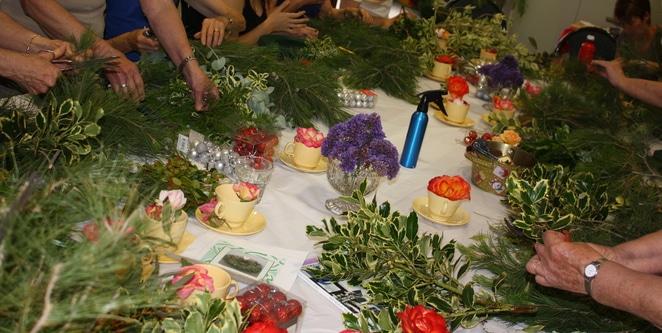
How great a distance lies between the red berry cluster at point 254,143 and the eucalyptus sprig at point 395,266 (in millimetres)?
443

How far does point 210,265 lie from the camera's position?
3.55ft

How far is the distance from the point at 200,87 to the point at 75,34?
0.38m

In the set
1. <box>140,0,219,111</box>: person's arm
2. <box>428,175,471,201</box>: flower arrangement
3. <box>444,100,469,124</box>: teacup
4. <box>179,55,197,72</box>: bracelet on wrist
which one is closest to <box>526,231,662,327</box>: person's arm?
<box>428,175,471,201</box>: flower arrangement

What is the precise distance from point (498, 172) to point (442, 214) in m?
0.36

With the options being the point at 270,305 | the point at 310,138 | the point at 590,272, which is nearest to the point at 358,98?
the point at 310,138

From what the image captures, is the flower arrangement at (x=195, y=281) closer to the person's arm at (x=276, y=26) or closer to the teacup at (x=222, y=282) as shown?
the teacup at (x=222, y=282)

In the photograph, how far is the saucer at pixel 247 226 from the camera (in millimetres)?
1342

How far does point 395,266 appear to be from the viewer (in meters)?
1.23

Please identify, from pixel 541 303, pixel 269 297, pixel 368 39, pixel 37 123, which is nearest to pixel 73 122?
pixel 37 123

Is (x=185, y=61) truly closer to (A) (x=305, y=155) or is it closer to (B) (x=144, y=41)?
(B) (x=144, y=41)

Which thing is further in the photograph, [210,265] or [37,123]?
[37,123]

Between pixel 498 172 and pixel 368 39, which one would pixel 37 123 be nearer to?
pixel 498 172

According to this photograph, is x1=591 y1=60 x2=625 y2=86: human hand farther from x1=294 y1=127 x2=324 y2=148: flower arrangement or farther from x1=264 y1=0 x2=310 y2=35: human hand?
x1=294 y1=127 x2=324 y2=148: flower arrangement

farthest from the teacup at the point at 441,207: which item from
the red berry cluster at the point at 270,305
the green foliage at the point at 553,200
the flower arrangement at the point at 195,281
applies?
the flower arrangement at the point at 195,281
